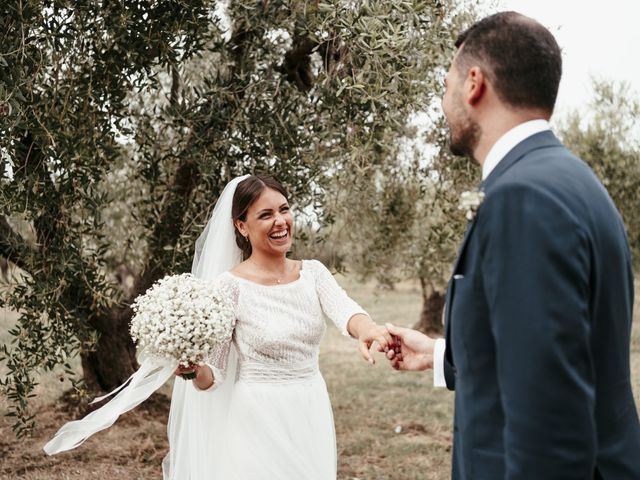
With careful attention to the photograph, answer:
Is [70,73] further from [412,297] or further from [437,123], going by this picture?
[412,297]

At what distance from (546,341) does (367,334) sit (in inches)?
98.6

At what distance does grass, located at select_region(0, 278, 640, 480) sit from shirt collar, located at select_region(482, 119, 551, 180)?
4868mm

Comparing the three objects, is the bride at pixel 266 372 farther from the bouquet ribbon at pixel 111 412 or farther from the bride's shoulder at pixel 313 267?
the bouquet ribbon at pixel 111 412

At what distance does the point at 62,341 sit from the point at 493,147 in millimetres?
4704

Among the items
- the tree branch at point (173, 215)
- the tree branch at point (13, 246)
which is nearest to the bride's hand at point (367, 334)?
the tree branch at point (13, 246)

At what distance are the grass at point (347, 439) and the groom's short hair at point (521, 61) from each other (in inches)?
194

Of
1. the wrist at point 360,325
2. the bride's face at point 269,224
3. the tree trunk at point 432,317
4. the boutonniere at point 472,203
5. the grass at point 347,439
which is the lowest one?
the tree trunk at point 432,317

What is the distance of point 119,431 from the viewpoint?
8.42 metres

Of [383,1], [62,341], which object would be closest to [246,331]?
[62,341]

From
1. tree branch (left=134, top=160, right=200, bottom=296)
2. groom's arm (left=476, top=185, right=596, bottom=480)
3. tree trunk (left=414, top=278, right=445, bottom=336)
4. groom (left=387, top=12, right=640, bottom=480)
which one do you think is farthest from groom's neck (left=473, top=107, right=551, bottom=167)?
tree trunk (left=414, top=278, right=445, bottom=336)

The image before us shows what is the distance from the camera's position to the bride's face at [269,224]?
4467 mm

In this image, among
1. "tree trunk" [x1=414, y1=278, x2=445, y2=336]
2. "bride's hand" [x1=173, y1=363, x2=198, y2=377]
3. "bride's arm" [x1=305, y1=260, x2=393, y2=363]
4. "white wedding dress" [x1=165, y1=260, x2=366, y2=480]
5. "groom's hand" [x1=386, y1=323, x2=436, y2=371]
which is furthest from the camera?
"tree trunk" [x1=414, y1=278, x2=445, y2=336]

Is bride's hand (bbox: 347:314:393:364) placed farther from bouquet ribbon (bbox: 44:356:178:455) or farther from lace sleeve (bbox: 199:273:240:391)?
bouquet ribbon (bbox: 44:356:178:455)

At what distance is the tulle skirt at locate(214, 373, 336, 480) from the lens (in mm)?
4254
